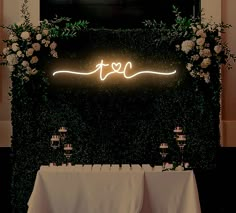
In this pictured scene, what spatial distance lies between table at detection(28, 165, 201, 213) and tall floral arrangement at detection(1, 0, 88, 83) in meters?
1.63

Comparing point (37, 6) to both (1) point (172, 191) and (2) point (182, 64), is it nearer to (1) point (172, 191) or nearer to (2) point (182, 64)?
(2) point (182, 64)

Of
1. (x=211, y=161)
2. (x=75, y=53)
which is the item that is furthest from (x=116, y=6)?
(x=211, y=161)

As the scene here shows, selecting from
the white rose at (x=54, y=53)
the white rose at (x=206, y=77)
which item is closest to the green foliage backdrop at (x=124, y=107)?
the white rose at (x=54, y=53)

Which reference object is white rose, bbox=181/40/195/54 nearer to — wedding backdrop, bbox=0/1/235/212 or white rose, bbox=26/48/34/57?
wedding backdrop, bbox=0/1/235/212

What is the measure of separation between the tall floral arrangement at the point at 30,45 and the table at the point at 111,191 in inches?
64.3

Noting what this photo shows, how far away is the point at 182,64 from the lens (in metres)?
6.73

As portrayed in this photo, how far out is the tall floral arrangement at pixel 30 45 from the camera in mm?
6449

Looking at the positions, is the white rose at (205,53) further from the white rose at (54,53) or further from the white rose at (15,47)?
the white rose at (15,47)

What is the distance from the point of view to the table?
5375 mm

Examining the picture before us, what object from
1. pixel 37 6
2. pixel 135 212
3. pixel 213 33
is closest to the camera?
pixel 135 212

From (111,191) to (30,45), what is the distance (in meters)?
2.18

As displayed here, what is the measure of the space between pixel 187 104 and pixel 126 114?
0.78m

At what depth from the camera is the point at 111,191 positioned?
5391 mm

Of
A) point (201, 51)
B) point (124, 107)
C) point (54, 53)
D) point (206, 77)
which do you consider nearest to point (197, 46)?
point (201, 51)
